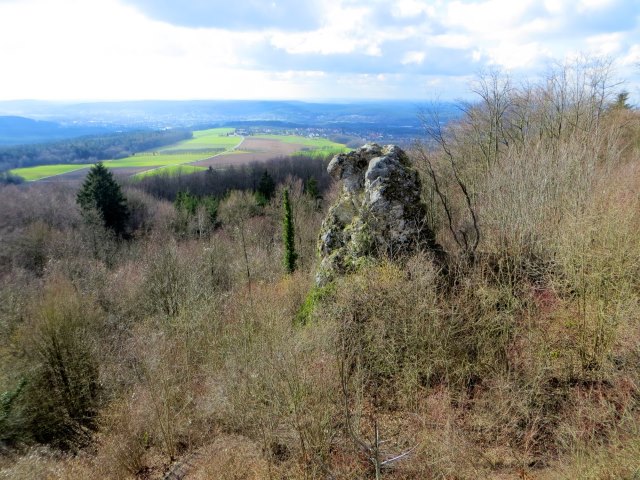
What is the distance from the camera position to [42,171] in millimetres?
83062

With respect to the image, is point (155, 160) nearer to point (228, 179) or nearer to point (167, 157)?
point (167, 157)

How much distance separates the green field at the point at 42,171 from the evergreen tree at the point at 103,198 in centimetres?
4683

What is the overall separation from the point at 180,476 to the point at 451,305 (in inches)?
283

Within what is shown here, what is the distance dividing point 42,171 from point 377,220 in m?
93.2

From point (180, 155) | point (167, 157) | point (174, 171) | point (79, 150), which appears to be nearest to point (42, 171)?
point (79, 150)

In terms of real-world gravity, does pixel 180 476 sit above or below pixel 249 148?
below

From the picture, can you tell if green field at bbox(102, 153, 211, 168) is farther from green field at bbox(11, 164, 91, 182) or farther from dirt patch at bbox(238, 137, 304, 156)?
dirt patch at bbox(238, 137, 304, 156)

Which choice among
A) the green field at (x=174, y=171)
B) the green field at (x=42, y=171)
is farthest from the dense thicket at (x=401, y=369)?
the green field at (x=42, y=171)

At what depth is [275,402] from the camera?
8141mm

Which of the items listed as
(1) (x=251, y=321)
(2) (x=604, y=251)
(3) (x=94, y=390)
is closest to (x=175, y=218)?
(3) (x=94, y=390)

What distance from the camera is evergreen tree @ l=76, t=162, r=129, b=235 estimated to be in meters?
37.8

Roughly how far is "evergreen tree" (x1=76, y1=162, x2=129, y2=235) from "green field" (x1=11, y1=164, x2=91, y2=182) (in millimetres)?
46827

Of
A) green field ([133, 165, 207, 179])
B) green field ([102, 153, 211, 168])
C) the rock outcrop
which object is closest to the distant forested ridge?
green field ([102, 153, 211, 168])

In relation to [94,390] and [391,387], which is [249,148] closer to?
[94,390]
